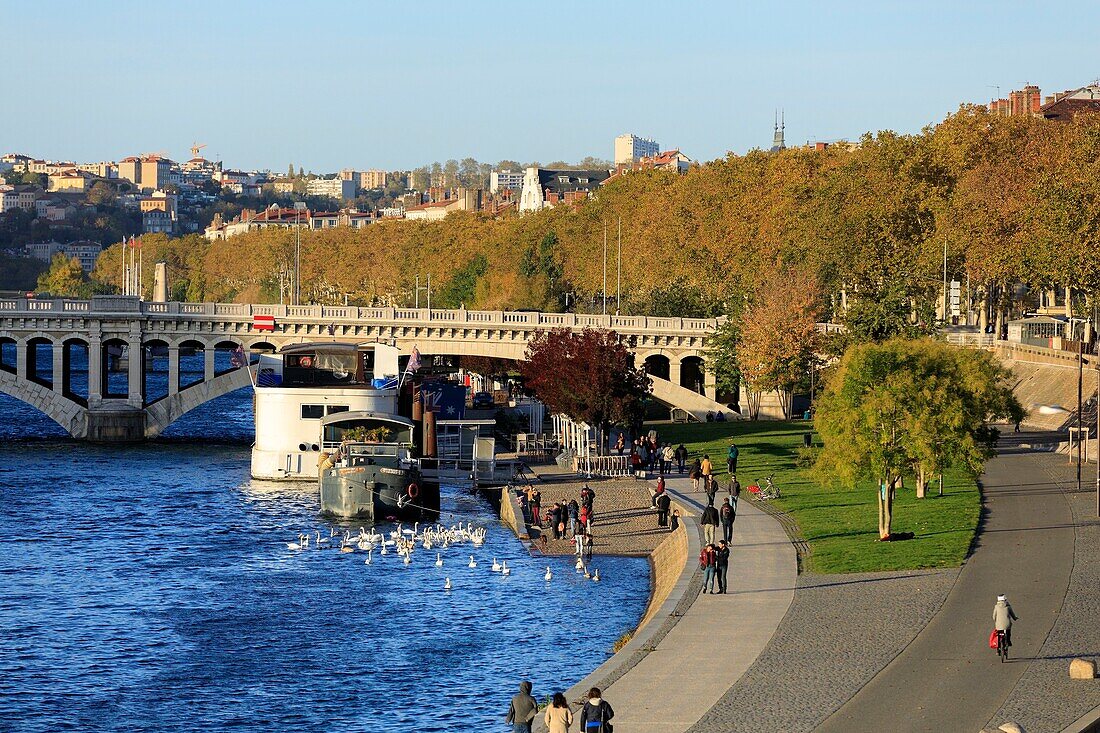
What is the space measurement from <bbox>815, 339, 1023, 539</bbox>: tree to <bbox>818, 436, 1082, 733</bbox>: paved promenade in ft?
9.38

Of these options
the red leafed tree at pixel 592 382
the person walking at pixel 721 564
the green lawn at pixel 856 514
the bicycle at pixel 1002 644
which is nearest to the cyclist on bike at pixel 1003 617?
the bicycle at pixel 1002 644

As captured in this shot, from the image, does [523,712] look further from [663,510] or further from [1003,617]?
[663,510]

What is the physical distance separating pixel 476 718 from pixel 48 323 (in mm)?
78974

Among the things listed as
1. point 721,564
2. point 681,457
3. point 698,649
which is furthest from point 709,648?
point 681,457

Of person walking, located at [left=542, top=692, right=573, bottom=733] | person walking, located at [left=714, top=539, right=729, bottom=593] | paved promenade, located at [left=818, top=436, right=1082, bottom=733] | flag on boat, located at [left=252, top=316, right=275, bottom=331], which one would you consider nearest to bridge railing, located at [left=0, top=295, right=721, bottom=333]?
flag on boat, located at [left=252, top=316, right=275, bottom=331]

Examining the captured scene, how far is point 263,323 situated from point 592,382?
32.7 metres

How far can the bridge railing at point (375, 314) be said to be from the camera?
4515 inches

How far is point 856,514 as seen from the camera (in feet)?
204

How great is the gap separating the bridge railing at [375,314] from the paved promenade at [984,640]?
52.5 metres

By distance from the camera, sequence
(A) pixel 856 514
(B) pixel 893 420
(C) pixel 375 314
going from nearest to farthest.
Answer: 1. (B) pixel 893 420
2. (A) pixel 856 514
3. (C) pixel 375 314

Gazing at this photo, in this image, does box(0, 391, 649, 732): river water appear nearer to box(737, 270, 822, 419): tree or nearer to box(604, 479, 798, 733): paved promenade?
box(604, 479, 798, 733): paved promenade

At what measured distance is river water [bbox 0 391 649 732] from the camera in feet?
149

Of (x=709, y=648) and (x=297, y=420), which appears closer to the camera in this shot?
(x=709, y=648)

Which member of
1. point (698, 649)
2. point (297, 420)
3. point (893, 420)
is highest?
point (893, 420)
